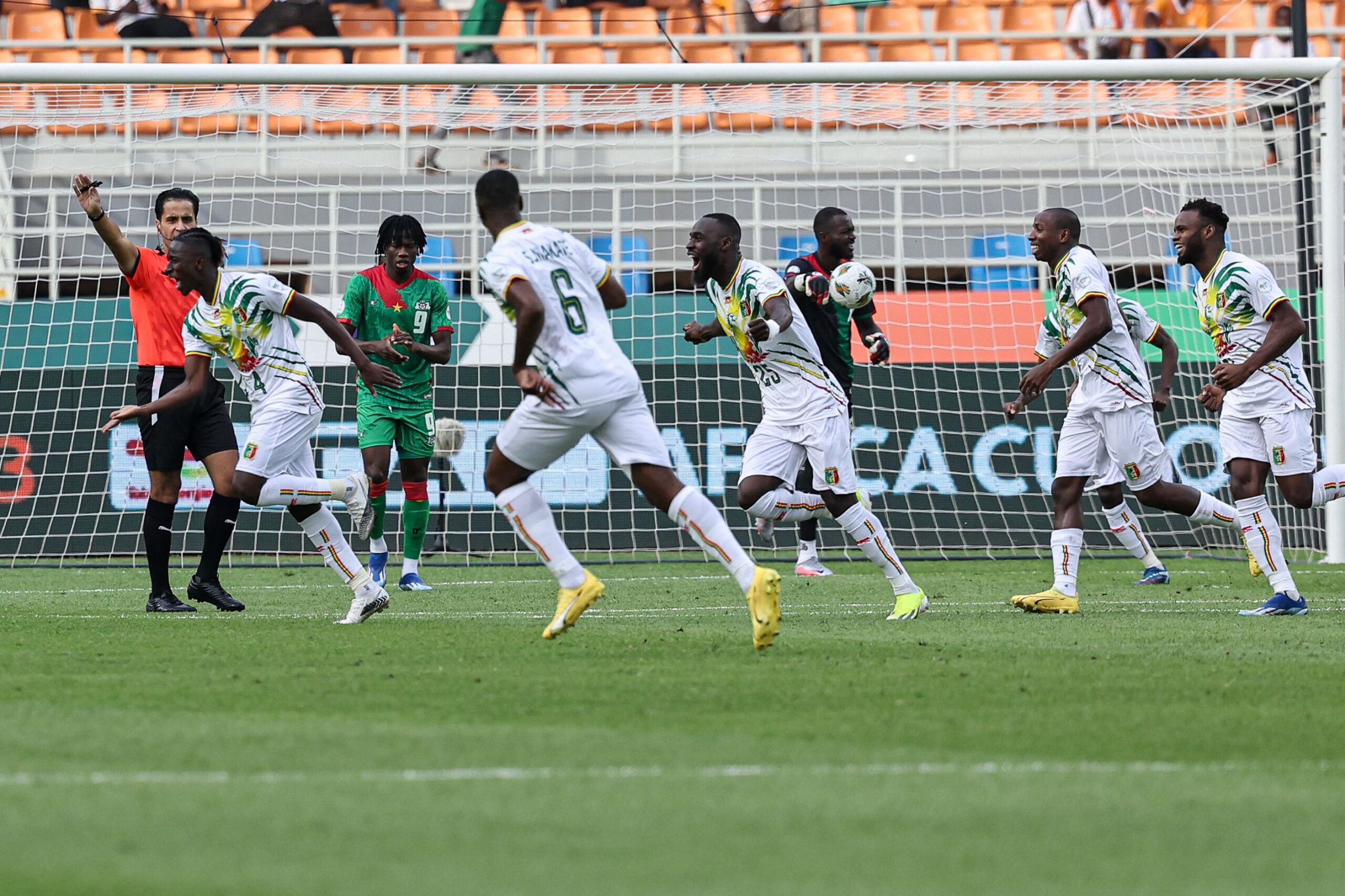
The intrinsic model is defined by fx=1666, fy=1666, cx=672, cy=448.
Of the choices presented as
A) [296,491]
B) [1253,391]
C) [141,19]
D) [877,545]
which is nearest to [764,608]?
[877,545]

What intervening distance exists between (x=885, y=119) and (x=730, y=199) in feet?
6.87

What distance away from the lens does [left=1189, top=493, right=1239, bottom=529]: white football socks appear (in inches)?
394

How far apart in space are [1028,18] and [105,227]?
15054mm

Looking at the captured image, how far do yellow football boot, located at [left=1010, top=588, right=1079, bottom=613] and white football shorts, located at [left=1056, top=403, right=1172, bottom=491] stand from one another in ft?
2.21

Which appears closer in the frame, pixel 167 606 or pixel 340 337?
pixel 340 337

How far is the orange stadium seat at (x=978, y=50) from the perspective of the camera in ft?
66.5

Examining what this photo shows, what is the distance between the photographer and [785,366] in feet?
28.0

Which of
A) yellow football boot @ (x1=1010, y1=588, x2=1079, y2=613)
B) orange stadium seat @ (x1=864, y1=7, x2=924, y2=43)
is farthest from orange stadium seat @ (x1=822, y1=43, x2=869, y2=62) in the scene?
yellow football boot @ (x1=1010, y1=588, x2=1079, y2=613)

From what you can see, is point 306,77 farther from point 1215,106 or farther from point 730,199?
point 1215,106

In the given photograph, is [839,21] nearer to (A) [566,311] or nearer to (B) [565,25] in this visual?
(B) [565,25]

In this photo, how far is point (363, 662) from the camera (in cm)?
625

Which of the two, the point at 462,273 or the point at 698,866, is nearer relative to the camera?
the point at 698,866

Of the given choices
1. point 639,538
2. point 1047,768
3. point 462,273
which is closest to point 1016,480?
point 639,538

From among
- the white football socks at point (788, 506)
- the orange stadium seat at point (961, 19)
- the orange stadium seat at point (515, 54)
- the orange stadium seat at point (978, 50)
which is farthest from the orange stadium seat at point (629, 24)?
Answer: the white football socks at point (788, 506)
